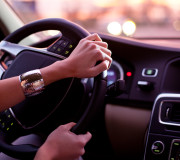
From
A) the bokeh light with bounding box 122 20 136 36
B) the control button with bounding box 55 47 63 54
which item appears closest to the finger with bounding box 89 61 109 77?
the control button with bounding box 55 47 63 54

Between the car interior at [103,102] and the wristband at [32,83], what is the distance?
0.62ft

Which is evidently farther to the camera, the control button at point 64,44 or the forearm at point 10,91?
the control button at point 64,44

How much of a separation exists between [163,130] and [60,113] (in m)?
0.47

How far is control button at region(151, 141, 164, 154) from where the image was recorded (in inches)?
60.7

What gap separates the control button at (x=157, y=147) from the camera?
1.54 m

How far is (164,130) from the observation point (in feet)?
5.13

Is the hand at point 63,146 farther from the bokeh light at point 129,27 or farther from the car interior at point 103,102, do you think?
the bokeh light at point 129,27

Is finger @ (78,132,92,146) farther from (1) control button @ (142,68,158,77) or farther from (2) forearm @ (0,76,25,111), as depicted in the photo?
(1) control button @ (142,68,158,77)

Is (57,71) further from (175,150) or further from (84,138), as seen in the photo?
(175,150)

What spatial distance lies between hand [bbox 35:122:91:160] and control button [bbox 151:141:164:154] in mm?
449

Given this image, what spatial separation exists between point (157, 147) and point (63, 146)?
0.54 metres

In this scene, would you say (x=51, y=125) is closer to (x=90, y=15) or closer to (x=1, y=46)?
(x=1, y=46)

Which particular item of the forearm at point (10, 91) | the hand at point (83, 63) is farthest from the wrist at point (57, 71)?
the forearm at point (10, 91)

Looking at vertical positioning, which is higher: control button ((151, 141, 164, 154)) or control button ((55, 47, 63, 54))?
control button ((55, 47, 63, 54))
